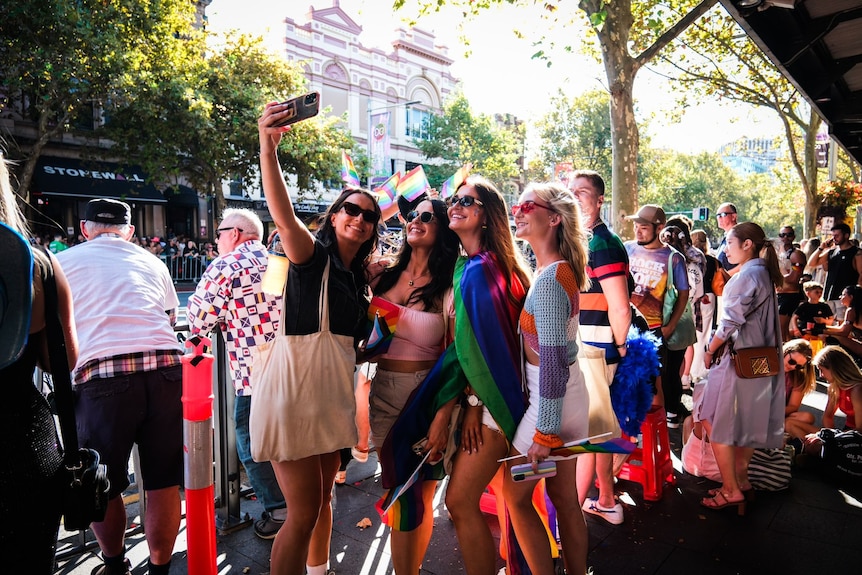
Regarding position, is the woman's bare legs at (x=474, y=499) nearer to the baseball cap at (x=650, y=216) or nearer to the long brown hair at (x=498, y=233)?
the long brown hair at (x=498, y=233)

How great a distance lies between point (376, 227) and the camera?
2895 mm

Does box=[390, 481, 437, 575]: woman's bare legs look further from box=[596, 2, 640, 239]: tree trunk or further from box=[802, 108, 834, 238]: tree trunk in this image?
box=[802, 108, 834, 238]: tree trunk

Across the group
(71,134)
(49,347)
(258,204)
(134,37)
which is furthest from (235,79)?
(49,347)

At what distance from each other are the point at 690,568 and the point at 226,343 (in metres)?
3.07

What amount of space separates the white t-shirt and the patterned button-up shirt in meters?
0.29

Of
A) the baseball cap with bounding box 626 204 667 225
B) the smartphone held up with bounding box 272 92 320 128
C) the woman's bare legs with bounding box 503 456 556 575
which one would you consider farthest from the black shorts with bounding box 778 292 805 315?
the smartphone held up with bounding box 272 92 320 128

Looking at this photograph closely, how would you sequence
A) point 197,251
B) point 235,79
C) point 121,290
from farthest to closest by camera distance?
point 197,251
point 235,79
point 121,290

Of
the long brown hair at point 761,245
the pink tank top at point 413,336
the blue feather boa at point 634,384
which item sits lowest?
the blue feather boa at point 634,384

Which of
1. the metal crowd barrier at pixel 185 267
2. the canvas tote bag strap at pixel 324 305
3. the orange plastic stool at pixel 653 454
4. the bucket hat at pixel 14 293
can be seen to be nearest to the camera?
the bucket hat at pixel 14 293

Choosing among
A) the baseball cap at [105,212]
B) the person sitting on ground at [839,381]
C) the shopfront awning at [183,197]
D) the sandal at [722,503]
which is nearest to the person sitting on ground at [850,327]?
the person sitting on ground at [839,381]

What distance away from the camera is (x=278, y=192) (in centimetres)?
231

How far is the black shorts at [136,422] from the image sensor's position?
2.86 meters

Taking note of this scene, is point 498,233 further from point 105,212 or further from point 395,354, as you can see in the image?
point 105,212

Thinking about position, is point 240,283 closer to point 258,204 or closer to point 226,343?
point 226,343
